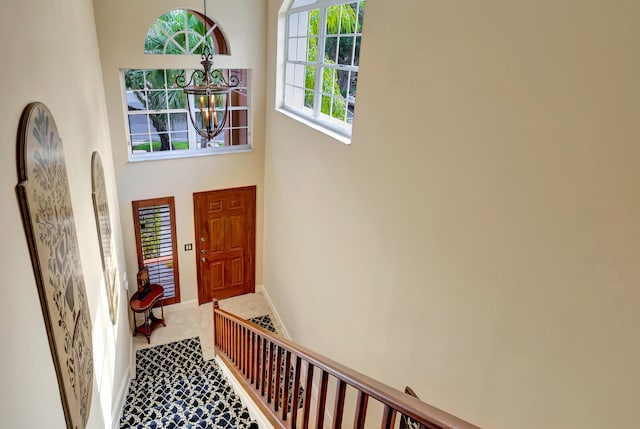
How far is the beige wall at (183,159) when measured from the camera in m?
4.66

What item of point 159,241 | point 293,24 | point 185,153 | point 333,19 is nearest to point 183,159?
point 185,153

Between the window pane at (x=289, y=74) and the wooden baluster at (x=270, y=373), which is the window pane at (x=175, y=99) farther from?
the wooden baluster at (x=270, y=373)

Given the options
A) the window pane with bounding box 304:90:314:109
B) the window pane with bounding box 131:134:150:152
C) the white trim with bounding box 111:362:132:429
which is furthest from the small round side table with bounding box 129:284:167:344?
the window pane with bounding box 304:90:314:109

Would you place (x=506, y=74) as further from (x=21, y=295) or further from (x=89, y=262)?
(x=89, y=262)

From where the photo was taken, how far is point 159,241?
19.1 feet

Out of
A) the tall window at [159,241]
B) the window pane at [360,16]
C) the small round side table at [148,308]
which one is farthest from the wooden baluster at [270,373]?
the tall window at [159,241]

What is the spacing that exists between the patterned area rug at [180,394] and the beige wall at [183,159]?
112 cm

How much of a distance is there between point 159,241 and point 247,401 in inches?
128

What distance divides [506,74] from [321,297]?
312cm

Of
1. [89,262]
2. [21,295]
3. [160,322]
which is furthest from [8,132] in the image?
[160,322]

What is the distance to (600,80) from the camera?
1486mm

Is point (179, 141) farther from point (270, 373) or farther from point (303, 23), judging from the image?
point (270, 373)

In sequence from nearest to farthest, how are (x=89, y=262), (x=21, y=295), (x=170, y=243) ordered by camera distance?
(x=21, y=295) < (x=89, y=262) < (x=170, y=243)

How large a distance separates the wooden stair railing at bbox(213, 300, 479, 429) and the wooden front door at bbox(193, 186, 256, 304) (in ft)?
4.76
